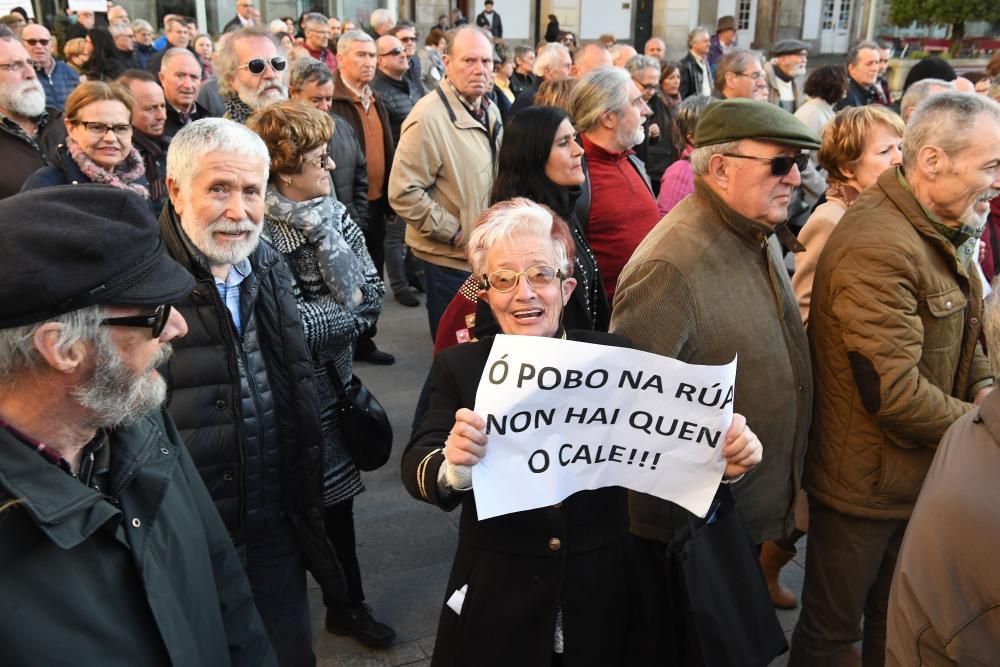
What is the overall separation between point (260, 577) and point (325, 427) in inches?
22.7

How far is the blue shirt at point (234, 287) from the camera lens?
2.82m

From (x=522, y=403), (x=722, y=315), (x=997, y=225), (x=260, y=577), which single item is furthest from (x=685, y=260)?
(x=997, y=225)

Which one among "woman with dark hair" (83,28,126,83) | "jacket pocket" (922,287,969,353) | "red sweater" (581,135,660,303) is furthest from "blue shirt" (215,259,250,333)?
"woman with dark hair" (83,28,126,83)

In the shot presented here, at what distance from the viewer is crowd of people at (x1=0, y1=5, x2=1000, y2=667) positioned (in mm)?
1733

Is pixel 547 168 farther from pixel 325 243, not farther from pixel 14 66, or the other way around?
pixel 14 66

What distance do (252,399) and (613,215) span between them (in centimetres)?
225

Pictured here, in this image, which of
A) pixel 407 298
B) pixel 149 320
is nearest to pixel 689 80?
pixel 407 298

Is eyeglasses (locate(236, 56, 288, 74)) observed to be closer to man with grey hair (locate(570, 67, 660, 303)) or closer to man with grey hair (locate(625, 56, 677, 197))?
man with grey hair (locate(570, 67, 660, 303))

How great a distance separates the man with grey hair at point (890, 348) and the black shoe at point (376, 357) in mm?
3936

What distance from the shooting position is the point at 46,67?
9195 mm

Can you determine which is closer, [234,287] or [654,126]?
[234,287]

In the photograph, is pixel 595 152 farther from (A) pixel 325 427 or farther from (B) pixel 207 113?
(B) pixel 207 113

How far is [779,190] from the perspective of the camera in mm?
2900

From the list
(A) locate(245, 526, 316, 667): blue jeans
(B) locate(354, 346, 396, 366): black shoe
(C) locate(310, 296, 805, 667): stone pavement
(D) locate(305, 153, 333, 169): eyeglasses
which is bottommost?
(B) locate(354, 346, 396, 366): black shoe
